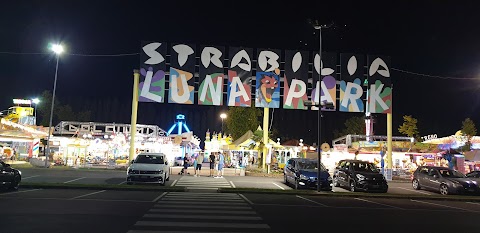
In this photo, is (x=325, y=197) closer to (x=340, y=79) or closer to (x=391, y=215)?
(x=391, y=215)

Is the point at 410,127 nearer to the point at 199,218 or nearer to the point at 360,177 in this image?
the point at 360,177

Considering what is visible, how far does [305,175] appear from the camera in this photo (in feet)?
71.9

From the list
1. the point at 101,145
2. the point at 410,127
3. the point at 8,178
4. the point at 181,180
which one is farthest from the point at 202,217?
the point at 410,127

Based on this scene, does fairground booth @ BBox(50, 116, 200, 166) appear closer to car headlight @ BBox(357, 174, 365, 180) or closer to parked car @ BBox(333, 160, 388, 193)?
parked car @ BBox(333, 160, 388, 193)

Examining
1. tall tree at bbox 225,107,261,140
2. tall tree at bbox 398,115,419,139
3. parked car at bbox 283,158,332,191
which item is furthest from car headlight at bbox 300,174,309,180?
tall tree at bbox 398,115,419,139

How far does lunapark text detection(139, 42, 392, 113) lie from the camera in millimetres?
31125

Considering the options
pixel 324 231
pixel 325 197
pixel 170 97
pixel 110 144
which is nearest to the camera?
pixel 324 231

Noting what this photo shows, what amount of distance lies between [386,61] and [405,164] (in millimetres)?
12292

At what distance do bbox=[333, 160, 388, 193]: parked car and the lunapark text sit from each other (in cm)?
914

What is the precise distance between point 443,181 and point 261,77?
50.9ft

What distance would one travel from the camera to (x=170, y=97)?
31.1 meters

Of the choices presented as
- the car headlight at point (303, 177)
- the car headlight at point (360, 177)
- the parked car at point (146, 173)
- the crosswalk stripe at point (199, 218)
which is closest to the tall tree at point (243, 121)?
the car headlight at point (303, 177)

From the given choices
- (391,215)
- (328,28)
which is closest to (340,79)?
(328,28)

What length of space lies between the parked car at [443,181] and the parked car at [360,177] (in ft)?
13.1
